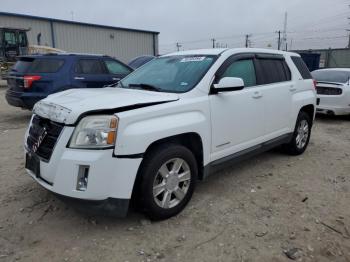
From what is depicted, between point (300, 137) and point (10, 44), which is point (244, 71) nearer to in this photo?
point (300, 137)

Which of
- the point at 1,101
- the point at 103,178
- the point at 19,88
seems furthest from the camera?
the point at 1,101

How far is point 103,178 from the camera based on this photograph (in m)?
2.88

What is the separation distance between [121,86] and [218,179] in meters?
1.84

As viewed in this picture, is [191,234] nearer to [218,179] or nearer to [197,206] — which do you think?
→ [197,206]

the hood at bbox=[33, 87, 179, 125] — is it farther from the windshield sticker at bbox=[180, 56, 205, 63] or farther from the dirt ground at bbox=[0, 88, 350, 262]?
the dirt ground at bbox=[0, 88, 350, 262]

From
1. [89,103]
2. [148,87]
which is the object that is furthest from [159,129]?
[148,87]

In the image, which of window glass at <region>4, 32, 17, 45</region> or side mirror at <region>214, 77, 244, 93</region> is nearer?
side mirror at <region>214, 77, 244, 93</region>

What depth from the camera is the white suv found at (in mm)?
2916

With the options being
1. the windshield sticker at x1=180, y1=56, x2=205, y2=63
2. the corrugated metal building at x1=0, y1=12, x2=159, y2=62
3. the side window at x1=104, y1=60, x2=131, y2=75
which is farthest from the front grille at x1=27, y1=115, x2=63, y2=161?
the corrugated metal building at x1=0, y1=12, x2=159, y2=62

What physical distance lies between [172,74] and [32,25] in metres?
24.2

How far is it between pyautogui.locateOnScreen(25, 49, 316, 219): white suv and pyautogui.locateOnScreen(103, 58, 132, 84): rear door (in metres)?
4.40

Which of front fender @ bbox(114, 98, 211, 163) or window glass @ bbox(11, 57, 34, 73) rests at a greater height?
window glass @ bbox(11, 57, 34, 73)

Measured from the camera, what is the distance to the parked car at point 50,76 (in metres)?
7.84

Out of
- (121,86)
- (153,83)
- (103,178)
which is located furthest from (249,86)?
(103,178)
